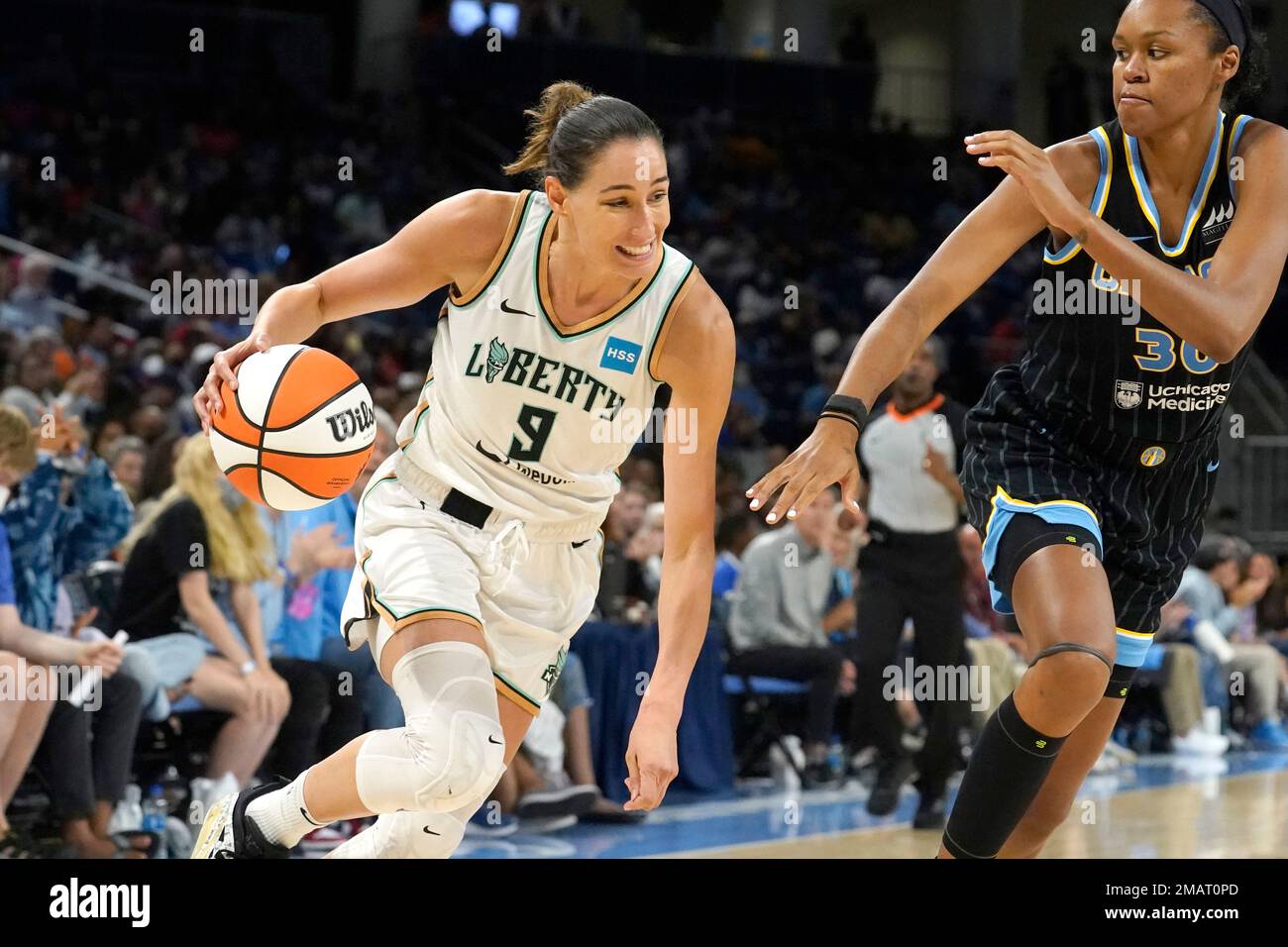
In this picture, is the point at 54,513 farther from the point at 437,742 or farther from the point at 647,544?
the point at 437,742

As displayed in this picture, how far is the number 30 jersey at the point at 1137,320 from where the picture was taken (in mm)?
3387

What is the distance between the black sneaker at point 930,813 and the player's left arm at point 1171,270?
12.8ft

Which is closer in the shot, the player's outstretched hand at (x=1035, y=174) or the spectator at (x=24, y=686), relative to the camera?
the player's outstretched hand at (x=1035, y=174)

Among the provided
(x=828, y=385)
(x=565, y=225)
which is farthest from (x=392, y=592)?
(x=828, y=385)

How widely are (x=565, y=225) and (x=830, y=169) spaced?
14684 mm

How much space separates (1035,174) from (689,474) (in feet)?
3.20

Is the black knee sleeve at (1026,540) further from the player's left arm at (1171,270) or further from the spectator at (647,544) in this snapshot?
the spectator at (647,544)

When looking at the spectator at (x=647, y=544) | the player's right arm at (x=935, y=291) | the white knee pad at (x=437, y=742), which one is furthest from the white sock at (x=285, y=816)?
the spectator at (x=647, y=544)

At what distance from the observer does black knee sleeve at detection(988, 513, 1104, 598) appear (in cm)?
327

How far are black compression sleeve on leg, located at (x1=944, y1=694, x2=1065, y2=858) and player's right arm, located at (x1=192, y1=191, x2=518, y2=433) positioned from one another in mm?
1541

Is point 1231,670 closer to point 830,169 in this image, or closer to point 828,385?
point 828,385

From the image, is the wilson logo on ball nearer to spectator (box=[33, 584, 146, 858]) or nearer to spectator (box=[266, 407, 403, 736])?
spectator (box=[33, 584, 146, 858])

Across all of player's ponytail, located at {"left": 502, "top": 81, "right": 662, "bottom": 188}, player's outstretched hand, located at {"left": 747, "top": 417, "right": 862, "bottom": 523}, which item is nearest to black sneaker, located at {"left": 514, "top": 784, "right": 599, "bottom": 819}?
player's ponytail, located at {"left": 502, "top": 81, "right": 662, "bottom": 188}

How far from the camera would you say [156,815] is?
5.91 meters
